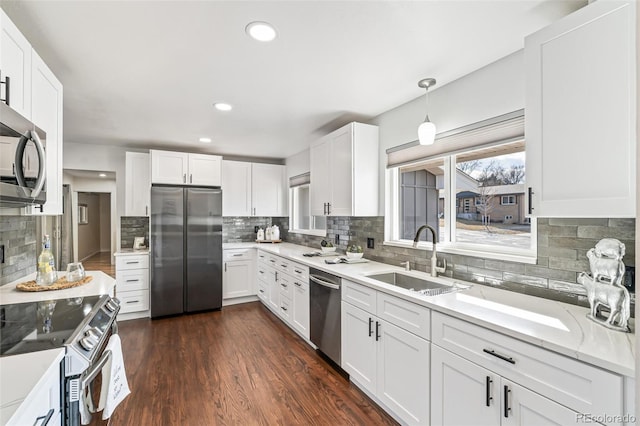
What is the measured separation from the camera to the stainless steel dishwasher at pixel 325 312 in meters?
2.60

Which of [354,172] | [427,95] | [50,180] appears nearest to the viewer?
[50,180]

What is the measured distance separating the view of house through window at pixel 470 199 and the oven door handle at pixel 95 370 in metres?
2.37

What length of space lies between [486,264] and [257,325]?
276cm

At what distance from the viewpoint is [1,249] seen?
203 centimetres

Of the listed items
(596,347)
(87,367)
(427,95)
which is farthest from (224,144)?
(596,347)

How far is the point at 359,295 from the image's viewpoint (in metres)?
2.31

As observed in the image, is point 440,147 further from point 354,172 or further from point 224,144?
point 224,144

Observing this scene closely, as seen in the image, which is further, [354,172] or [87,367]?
[354,172]

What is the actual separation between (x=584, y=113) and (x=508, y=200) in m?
0.89

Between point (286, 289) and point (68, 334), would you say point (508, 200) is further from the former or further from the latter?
point (68, 334)

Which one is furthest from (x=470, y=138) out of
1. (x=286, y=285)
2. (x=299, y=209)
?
(x=299, y=209)

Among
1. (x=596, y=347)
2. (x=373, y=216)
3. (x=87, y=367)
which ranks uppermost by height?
(x=373, y=216)

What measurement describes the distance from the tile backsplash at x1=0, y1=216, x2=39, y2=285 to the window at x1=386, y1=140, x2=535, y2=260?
2.99m

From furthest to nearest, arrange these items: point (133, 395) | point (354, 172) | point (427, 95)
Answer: point (354, 172), point (427, 95), point (133, 395)
